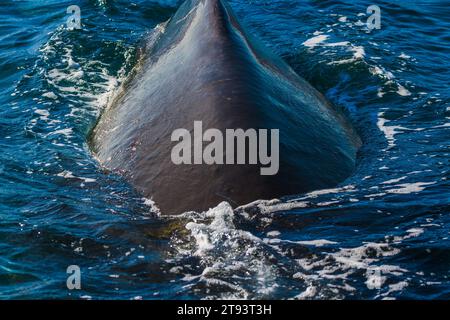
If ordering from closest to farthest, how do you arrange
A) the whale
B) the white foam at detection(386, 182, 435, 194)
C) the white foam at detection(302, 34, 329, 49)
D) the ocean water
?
1. the ocean water
2. the whale
3. the white foam at detection(386, 182, 435, 194)
4. the white foam at detection(302, 34, 329, 49)

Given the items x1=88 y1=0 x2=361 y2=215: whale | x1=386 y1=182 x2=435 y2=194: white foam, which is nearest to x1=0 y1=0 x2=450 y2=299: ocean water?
x1=386 y1=182 x2=435 y2=194: white foam

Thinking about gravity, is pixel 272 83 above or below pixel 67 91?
below

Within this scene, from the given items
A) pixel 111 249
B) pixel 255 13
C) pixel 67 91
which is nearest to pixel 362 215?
pixel 111 249

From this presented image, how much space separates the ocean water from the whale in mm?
216

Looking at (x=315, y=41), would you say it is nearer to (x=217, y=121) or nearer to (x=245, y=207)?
(x=217, y=121)

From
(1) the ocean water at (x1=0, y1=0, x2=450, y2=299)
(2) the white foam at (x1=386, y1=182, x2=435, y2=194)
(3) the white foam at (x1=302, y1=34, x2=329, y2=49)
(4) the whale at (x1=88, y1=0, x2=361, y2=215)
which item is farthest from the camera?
(3) the white foam at (x1=302, y1=34, x2=329, y2=49)

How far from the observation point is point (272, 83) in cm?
1088

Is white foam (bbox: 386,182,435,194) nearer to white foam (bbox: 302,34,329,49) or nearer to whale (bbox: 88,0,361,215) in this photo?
whale (bbox: 88,0,361,215)

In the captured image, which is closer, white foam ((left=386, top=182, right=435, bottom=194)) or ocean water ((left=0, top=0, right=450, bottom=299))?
ocean water ((left=0, top=0, right=450, bottom=299))

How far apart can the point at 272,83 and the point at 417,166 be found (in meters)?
2.05

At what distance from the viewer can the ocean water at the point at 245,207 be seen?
7.58 meters

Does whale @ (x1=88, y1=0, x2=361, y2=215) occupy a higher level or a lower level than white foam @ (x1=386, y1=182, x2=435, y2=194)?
higher

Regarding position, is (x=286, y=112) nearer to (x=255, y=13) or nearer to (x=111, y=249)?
(x=111, y=249)

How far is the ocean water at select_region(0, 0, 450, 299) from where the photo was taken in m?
7.58
